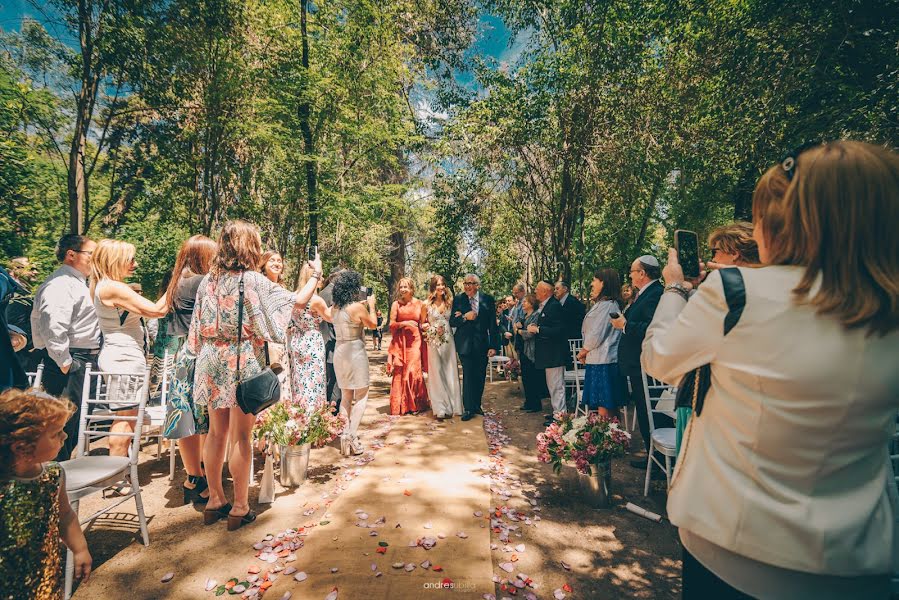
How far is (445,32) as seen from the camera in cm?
1147

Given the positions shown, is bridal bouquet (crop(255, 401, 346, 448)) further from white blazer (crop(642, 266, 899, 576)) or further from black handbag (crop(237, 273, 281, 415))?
white blazer (crop(642, 266, 899, 576))

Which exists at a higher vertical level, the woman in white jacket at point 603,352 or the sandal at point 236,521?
the woman in white jacket at point 603,352

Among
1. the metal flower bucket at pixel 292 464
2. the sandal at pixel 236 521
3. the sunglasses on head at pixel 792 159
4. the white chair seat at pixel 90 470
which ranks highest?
the sunglasses on head at pixel 792 159

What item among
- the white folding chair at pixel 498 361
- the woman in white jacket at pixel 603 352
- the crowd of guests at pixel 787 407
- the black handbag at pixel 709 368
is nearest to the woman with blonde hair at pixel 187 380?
the crowd of guests at pixel 787 407

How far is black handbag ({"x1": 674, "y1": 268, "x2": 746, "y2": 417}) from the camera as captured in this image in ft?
3.50

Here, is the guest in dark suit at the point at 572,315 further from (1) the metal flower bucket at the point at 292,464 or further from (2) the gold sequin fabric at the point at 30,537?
(2) the gold sequin fabric at the point at 30,537

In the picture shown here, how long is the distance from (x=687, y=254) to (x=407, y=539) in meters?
2.71

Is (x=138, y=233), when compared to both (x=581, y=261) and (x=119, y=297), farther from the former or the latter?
(x=581, y=261)

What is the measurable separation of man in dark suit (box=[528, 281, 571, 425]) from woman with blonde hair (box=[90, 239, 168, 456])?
15.1 feet

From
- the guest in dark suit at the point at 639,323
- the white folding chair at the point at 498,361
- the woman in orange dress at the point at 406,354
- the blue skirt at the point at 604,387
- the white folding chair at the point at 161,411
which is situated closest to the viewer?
the white folding chair at the point at 161,411

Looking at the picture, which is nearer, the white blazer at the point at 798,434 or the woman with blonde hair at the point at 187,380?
the white blazer at the point at 798,434

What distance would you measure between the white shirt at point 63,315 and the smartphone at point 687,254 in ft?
15.5

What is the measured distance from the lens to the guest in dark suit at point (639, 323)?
427cm

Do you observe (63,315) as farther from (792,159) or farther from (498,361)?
(498,361)
